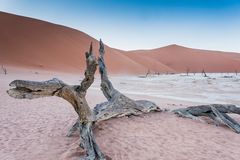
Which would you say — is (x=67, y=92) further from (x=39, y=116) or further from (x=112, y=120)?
(x=39, y=116)

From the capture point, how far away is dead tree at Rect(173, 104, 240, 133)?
729cm

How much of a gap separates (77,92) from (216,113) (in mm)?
4558

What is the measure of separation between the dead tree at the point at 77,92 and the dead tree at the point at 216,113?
3.96 m

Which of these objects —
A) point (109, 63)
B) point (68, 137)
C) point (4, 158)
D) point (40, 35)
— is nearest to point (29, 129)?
point (68, 137)

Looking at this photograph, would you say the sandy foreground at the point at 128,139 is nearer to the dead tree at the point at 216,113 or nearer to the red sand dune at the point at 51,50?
the dead tree at the point at 216,113

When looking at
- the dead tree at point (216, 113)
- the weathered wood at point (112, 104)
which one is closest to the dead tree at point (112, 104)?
the weathered wood at point (112, 104)

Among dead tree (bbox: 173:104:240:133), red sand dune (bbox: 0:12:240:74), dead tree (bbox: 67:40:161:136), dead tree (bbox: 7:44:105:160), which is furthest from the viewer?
red sand dune (bbox: 0:12:240:74)

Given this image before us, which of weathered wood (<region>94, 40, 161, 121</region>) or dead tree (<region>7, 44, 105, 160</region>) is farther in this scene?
weathered wood (<region>94, 40, 161, 121</region>)

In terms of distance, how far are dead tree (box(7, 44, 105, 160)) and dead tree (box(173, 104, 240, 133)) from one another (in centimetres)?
396

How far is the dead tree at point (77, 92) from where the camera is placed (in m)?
3.85

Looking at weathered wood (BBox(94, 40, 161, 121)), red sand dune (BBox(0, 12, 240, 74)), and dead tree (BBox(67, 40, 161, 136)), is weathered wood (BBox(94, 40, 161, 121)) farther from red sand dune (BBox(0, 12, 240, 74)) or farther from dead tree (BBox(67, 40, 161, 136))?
red sand dune (BBox(0, 12, 240, 74))

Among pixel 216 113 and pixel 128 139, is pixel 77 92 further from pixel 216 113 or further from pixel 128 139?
pixel 216 113

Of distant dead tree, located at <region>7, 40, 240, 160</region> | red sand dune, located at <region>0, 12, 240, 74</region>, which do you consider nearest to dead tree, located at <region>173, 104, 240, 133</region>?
distant dead tree, located at <region>7, 40, 240, 160</region>

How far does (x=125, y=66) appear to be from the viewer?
59938 mm
